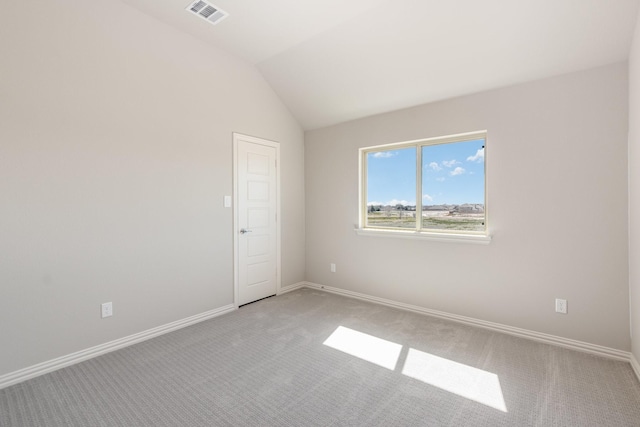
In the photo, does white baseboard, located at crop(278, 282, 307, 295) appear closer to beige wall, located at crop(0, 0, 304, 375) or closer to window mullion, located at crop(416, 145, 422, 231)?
beige wall, located at crop(0, 0, 304, 375)

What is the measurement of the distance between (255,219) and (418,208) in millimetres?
2076

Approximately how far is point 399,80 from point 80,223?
3.31 metres

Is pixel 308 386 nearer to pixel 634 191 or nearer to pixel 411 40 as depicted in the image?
pixel 634 191

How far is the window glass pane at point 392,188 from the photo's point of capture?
3709mm

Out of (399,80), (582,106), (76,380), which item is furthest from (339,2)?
(76,380)

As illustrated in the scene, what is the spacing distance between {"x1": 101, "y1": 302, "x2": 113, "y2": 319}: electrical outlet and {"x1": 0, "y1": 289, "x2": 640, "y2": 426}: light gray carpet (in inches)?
13.3

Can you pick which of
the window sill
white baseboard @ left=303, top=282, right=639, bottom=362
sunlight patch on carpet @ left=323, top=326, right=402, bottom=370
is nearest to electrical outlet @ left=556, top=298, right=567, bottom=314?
white baseboard @ left=303, top=282, right=639, bottom=362

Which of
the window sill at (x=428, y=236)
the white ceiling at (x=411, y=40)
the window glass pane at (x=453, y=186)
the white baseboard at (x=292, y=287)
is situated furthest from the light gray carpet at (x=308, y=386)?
the white ceiling at (x=411, y=40)

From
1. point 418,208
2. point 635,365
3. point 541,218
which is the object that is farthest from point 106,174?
point 635,365

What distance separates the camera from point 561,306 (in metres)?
2.64

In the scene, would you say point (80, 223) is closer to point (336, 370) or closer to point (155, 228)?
point (155, 228)

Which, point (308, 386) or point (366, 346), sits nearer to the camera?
point (308, 386)

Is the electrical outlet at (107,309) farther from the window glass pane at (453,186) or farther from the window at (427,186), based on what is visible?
the window glass pane at (453,186)

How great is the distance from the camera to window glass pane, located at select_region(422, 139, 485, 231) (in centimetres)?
320
